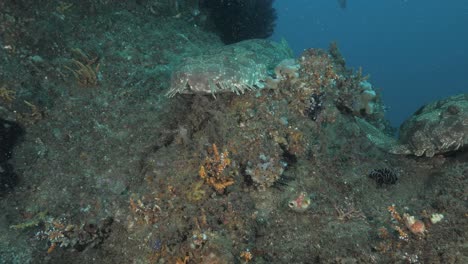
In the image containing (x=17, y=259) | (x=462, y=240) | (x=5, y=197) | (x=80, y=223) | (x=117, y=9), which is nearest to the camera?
(x=462, y=240)

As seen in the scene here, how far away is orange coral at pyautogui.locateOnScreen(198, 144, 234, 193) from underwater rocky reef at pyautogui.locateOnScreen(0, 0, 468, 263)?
2cm

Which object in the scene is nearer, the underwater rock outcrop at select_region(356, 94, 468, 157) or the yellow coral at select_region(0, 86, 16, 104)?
the underwater rock outcrop at select_region(356, 94, 468, 157)

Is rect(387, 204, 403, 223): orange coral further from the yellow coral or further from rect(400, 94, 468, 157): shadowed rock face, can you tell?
the yellow coral

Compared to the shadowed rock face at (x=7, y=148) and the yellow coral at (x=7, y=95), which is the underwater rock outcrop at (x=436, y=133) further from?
the yellow coral at (x=7, y=95)

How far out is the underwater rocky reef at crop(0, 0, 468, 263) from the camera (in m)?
4.50

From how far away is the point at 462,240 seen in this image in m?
4.12

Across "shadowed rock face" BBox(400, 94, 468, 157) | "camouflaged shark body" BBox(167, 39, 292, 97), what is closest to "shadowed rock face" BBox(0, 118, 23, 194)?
"camouflaged shark body" BBox(167, 39, 292, 97)

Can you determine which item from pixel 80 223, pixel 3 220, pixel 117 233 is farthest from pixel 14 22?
pixel 117 233

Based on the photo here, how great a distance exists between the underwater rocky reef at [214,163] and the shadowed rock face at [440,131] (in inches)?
1.0

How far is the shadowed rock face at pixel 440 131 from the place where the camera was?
220 inches

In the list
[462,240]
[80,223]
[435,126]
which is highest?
[435,126]

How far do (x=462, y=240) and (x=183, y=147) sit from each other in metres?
4.29

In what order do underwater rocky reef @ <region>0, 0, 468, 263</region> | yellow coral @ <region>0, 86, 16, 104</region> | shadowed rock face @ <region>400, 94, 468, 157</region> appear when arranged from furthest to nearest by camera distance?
yellow coral @ <region>0, 86, 16, 104</region>
shadowed rock face @ <region>400, 94, 468, 157</region>
underwater rocky reef @ <region>0, 0, 468, 263</region>

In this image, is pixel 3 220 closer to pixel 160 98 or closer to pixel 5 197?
pixel 5 197
